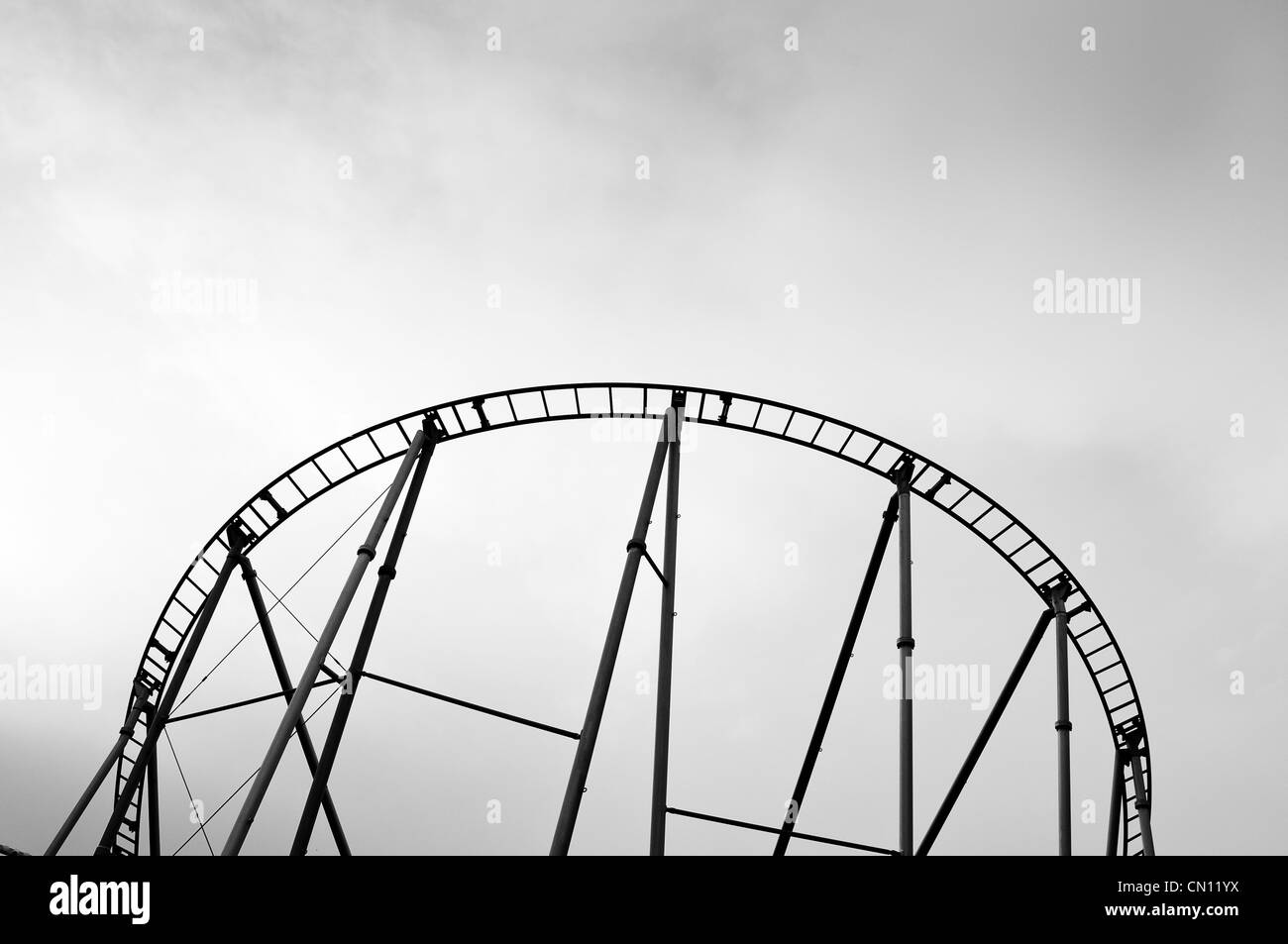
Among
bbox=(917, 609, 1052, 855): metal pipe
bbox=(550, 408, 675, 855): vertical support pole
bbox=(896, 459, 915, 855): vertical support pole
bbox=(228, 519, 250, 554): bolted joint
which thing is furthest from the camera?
bbox=(228, 519, 250, 554): bolted joint

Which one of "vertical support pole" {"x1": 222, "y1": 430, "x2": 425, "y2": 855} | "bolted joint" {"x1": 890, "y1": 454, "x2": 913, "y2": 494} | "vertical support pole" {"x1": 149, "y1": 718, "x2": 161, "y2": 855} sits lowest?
"vertical support pole" {"x1": 149, "y1": 718, "x2": 161, "y2": 855}

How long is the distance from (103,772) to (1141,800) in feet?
48.6

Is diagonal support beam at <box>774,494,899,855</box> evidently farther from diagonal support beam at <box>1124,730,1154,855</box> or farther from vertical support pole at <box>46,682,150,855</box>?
vertical support pole at <box>46,682,150,855</box>

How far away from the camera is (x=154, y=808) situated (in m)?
17.0

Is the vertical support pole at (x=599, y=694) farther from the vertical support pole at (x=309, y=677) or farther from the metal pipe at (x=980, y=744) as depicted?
the metal pipe at (x=980, y=744)

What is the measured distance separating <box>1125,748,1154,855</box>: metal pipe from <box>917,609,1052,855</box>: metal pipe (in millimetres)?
2456

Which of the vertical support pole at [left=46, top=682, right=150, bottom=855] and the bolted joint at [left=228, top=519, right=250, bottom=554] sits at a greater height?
the bolted joint at [left=228, top=519, right=250, bottom=554]

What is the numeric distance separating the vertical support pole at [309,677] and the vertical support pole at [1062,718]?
8.75 m

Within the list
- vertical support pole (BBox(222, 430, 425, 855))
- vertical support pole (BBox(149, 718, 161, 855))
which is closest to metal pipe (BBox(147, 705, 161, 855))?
vertical support pole (BBox(149, 718, 161, 855))

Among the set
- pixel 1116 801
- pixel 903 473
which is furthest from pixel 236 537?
pixel 1116 801

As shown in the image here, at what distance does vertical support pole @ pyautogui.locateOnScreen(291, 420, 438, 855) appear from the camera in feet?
41.0
